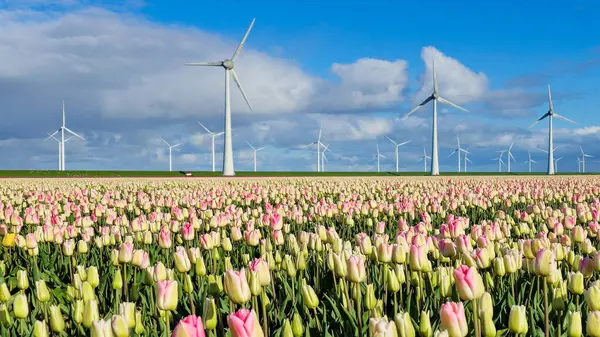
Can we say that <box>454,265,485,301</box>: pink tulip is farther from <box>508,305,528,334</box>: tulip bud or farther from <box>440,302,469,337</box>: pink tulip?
<box>440,302,469,337</box>: pink tulip

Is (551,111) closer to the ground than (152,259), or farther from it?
farther from it

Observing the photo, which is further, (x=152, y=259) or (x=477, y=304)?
(x=152, y=259)

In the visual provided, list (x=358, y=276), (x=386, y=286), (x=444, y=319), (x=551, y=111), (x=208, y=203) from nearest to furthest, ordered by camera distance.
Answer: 1. (x=444, y=319)
2. (x=358, y=276)
3. (x=386, y=286)
4. (x=208, y=203)
5. (x=551, y=111)

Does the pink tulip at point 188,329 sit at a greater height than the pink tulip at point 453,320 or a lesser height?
greater

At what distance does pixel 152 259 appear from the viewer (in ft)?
27.9

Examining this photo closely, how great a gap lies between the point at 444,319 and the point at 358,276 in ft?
4.32

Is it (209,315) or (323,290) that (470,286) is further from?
(323,290)

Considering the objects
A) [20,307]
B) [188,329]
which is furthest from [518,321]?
[20,307]

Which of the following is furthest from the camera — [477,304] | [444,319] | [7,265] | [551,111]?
[551,111]

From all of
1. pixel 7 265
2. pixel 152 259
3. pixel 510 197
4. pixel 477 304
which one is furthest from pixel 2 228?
pixel 510 197

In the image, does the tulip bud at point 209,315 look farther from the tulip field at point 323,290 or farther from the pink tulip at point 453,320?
the pink tulip at point 453,320

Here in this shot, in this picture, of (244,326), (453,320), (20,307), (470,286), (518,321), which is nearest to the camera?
(244,326)

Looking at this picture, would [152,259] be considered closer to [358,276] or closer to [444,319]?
[358,276]

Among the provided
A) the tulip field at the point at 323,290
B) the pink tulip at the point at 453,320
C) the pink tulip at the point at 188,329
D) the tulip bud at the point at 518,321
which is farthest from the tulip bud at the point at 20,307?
the tulip bud at the point at 518,321
